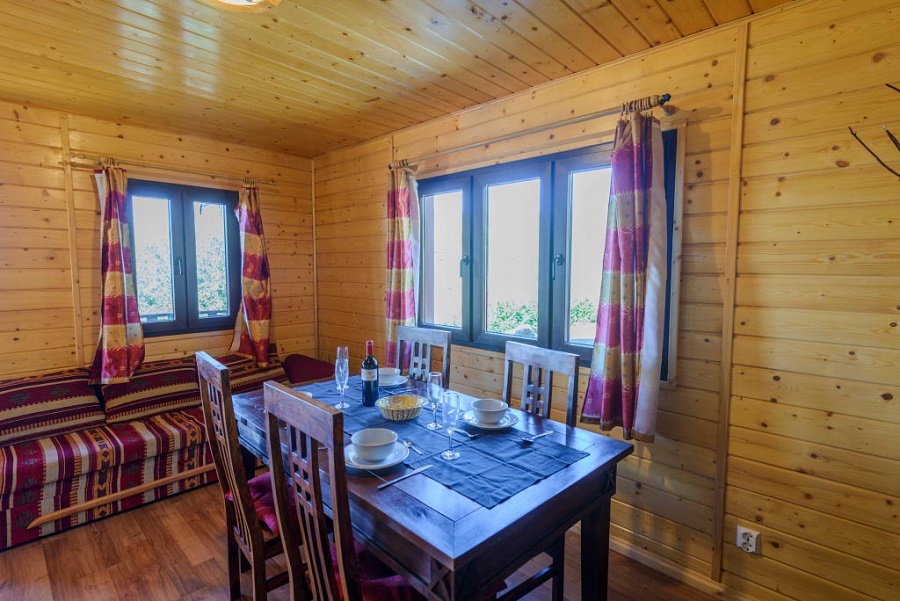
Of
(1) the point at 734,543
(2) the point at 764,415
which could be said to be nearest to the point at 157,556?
(1) the point at 734,543

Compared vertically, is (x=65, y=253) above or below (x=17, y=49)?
below

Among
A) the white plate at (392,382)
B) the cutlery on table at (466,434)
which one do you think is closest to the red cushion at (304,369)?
the white plate at (392,382)

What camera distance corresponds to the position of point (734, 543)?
6.28ft

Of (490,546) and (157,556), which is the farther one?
(157,556)

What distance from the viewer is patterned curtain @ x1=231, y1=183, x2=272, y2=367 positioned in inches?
144

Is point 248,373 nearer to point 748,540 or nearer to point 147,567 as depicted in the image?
point 147,567

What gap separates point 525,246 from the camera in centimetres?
268

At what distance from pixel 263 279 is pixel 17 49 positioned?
1996mm

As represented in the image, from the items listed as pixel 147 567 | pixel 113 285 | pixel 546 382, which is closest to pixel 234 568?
pixel 147 567

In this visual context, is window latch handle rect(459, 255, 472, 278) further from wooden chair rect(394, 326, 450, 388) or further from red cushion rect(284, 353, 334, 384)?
red cushion rect(284, 353, 334, 384)

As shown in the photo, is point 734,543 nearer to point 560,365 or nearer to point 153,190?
point 560,365

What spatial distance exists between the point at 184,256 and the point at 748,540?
4.01 metres

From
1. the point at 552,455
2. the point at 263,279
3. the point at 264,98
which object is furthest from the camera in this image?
the point at 263,279

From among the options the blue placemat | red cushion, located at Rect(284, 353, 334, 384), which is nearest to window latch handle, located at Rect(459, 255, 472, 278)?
the blue placemat
